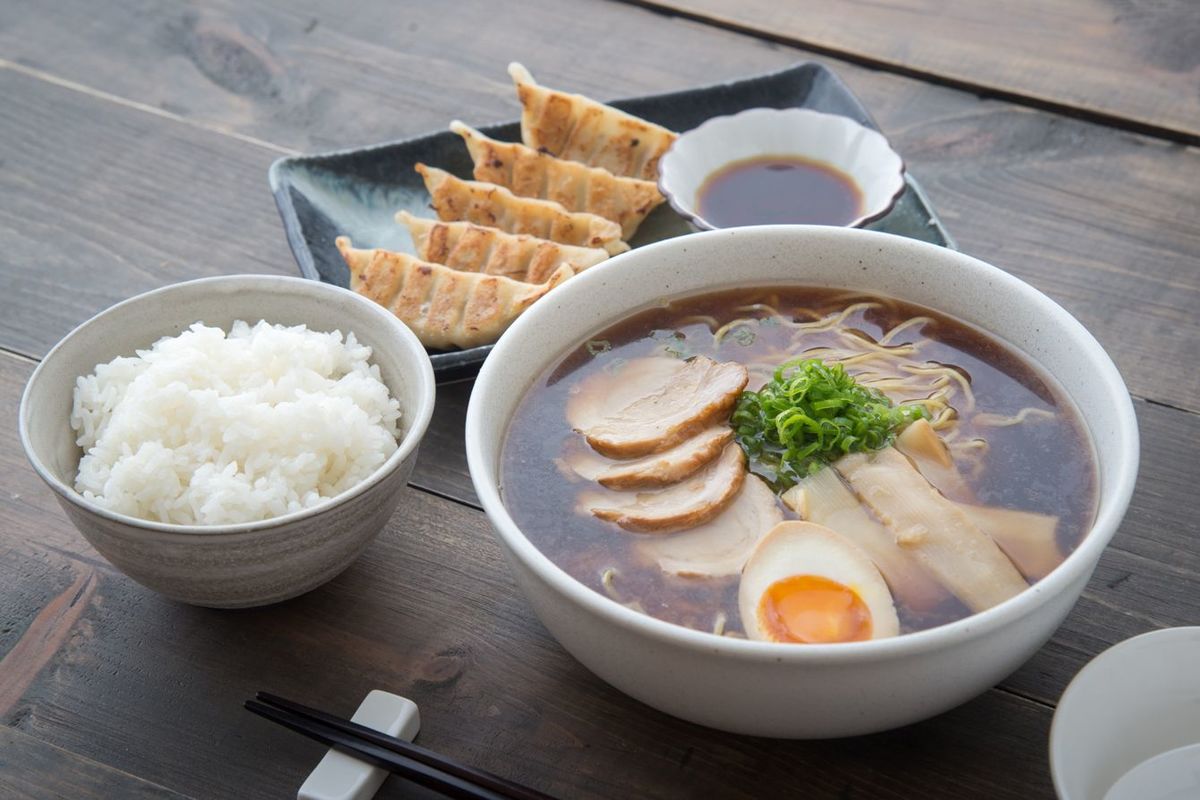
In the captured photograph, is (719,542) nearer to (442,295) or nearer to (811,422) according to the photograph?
(811,422)

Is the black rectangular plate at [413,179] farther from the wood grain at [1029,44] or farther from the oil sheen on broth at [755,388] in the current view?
the oil sheen on broth at [755,388]

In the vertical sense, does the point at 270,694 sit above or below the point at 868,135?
below

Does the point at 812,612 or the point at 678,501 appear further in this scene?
the point at 678,501

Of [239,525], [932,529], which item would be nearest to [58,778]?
[239,525]

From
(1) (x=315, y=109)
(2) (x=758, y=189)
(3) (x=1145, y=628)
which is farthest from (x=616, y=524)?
(1) (x=315, y=109)

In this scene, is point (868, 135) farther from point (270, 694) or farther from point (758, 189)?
point (270, 694)

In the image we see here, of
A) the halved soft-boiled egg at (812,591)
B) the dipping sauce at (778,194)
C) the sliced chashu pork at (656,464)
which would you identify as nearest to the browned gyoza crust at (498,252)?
the dipping sauce at (778,194)
